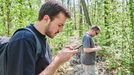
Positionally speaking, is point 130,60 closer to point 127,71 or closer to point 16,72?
point 127,71

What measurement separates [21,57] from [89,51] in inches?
252

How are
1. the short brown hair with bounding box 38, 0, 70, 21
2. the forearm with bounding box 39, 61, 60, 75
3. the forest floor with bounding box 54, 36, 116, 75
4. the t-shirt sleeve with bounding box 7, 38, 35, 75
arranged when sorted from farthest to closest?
the forest floor with bounding box 54, 36, 116, 75
the short brown hair with bounding box 38, 0, 70, 21
the forearm with bounding box 39, 61, 60, 75
the t-shirt sleeve with bounding box 7, 38, 35, 75

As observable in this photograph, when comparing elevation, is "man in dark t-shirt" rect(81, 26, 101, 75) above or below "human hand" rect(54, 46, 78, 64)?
below

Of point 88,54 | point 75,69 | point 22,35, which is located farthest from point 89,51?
point 22,35

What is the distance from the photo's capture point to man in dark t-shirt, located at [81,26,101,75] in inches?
364

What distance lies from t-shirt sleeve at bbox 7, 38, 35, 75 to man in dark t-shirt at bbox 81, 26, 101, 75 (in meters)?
6.33

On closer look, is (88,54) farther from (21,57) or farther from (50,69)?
(21,57)

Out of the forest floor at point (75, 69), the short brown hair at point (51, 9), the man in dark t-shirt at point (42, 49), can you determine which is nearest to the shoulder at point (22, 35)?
the man in dark t-shirt at point (42, 49)

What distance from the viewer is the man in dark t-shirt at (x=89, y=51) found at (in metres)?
9.25

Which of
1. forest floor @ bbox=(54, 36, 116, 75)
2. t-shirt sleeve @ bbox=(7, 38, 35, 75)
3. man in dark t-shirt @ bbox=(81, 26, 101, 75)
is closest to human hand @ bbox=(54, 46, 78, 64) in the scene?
t-shirt sleeve @ bbox=(7, 38, 35, 75)

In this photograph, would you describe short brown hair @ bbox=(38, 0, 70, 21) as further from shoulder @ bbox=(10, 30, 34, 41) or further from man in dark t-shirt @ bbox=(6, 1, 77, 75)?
shoulder @ bbox=(10, 30, 34, 41)

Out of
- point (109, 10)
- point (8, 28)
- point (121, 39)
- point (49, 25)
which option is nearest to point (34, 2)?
point (8, 28)

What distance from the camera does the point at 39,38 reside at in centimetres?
313

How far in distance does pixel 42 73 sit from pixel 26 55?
0.78 ft
